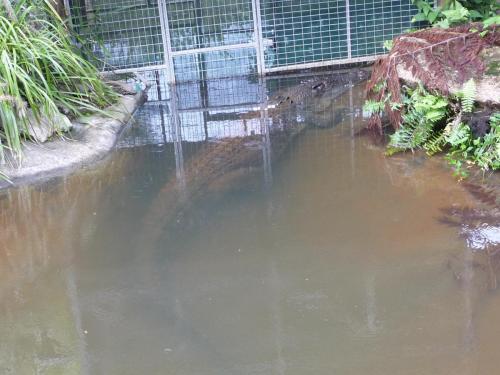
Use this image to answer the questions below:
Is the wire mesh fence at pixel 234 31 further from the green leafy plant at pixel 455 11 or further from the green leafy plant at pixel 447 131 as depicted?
the green leafy plant at pixel 447 131

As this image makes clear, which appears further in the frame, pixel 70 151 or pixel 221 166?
pixel 70 151

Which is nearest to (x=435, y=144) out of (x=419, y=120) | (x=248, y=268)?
(x=419, y=120)

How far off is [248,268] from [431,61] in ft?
8.10

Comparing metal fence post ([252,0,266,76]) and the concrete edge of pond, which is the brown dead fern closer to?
the concrete edge of pond

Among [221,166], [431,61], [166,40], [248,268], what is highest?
[166,40]

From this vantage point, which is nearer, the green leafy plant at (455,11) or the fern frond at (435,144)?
the fern frond at (435,144)

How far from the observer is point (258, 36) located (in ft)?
24.8

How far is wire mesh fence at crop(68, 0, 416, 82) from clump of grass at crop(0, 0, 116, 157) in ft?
4.81

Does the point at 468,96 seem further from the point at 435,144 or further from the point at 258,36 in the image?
the point at 258,36

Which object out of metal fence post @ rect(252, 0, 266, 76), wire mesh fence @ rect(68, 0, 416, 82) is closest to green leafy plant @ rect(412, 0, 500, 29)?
wire mesh fence @ rect(68, 0, 416, 82)

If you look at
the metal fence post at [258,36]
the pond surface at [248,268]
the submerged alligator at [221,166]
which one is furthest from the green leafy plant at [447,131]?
the metal fence post at [258,36]

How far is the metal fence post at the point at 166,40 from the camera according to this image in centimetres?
740

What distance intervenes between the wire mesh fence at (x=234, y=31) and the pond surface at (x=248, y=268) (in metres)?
2.78

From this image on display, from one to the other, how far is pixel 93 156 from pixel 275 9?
3.47 metres
